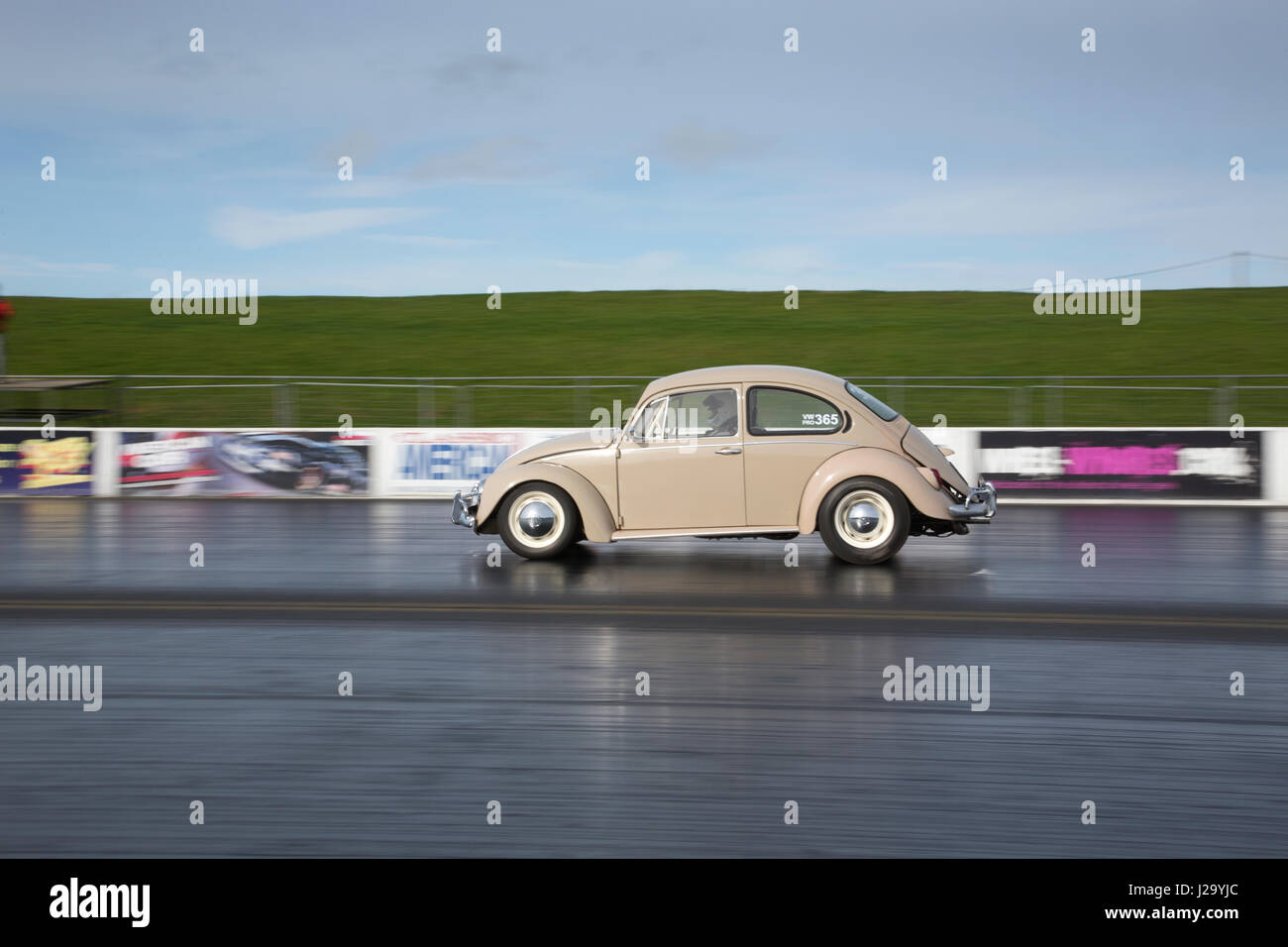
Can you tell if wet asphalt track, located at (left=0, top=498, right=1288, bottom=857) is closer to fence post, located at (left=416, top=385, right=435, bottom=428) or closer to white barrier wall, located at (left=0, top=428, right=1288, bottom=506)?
white barrier wall, located at (left=0, top=428, right=1288, bottom=506)

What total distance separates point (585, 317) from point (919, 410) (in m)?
16.8

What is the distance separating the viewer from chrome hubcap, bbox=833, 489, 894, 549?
9.71 m

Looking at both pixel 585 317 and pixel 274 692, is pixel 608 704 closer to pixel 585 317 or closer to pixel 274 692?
pixel 274 692

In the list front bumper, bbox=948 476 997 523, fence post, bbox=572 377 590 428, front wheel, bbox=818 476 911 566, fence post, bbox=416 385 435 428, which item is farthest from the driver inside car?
fence post, bbox=416 385 435 428

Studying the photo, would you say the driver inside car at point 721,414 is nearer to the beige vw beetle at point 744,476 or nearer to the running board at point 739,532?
the beige vw beetle at point 744,476

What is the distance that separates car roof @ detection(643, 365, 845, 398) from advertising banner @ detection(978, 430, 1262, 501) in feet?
22.3

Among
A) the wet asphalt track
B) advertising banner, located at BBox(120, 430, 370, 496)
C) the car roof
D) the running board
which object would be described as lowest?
the wet asphalt track

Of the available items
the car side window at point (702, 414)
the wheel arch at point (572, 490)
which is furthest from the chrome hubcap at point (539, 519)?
the car side window at point (702, 414)

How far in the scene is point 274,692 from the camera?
19.7 ft

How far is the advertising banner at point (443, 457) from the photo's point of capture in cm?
1683

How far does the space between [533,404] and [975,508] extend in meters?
13.4

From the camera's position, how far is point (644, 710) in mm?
5695

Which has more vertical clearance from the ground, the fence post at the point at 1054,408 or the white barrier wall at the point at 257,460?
the fence post at the point at 1054,408
